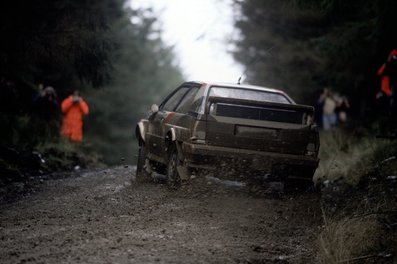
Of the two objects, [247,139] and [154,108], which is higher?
[154,108]

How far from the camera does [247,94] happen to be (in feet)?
33.0

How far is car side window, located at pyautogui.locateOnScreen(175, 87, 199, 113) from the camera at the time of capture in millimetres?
9977

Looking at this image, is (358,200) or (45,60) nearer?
(358,200)

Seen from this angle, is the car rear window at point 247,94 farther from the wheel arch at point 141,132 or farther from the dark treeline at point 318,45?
the wheel arch at point 141,132

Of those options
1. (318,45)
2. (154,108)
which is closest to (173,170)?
(154,108)

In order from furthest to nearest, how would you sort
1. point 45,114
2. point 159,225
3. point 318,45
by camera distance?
point 45,114, point 318,45, point 159,225

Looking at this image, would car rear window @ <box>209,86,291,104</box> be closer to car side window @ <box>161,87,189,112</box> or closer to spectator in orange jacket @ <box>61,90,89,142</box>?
car side window @ <box>161,87,189,112</box>

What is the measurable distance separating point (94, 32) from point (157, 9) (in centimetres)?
2719

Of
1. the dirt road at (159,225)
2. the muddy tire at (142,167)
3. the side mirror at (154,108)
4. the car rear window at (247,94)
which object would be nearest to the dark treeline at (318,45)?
the car rear window at (247,94)

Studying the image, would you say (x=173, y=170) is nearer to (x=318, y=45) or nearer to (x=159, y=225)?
(x=159, y=225)

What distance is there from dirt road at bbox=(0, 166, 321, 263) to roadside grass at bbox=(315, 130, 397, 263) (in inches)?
12.9

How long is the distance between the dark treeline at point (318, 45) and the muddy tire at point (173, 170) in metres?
3.13

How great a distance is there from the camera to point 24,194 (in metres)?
10.8

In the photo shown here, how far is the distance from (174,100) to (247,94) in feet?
5.20
